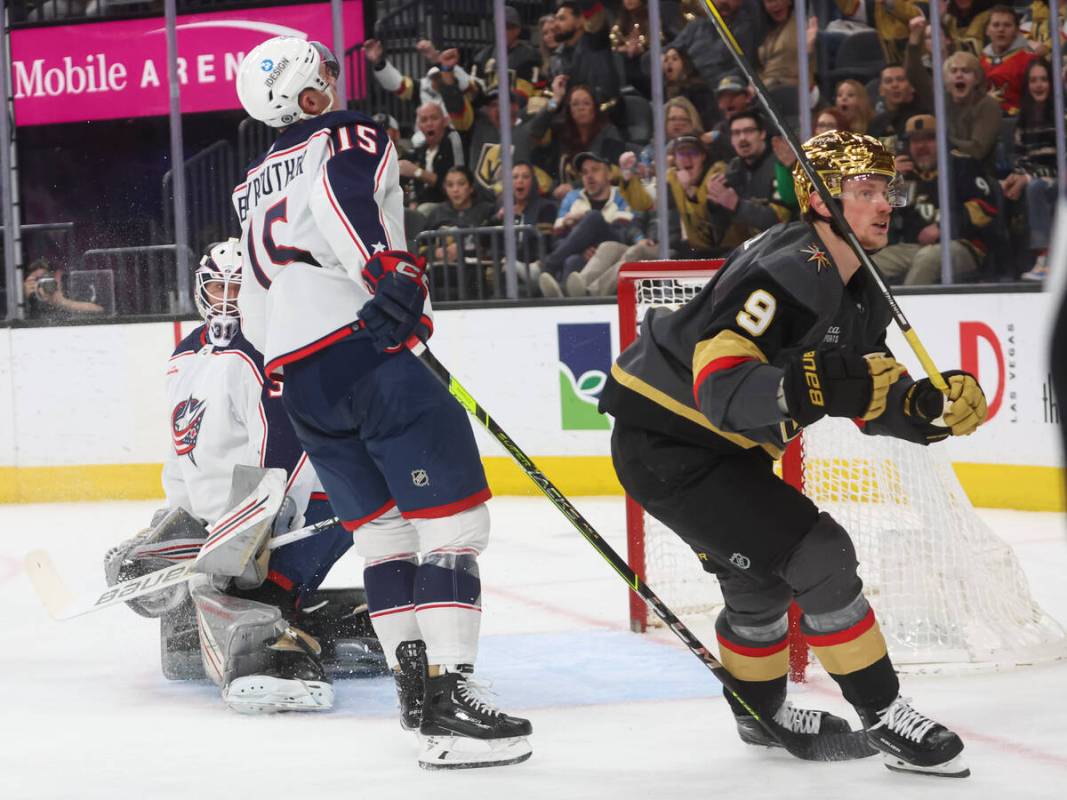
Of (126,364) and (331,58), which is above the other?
(331,58)

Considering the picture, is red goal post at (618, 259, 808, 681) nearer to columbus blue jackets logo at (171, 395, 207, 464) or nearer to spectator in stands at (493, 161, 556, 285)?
columbus blue jackets logo at (171, 395, 207, 464)

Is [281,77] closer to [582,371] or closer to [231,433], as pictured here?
[231,433]

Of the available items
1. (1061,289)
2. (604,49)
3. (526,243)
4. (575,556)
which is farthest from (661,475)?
(604,49)

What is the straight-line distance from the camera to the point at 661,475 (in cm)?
239

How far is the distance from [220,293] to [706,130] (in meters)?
3.78

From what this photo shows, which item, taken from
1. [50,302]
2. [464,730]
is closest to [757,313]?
[464,730]

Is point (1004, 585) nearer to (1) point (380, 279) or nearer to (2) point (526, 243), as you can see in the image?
(1) point (380, 279)

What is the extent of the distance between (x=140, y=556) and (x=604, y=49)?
177 inches

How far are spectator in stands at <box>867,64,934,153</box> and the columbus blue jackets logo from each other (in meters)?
3.67

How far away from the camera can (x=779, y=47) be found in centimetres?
656

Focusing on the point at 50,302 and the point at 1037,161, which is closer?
the point at 1037,161

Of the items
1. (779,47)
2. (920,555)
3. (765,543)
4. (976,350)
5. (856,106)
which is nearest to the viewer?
(765,543)

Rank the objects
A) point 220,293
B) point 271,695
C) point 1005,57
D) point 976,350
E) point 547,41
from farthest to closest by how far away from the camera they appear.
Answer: point 547,41 < point 1005,57 < point 976,350 < point 220,293 < point 271,695

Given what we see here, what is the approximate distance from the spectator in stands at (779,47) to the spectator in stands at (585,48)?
818 millimetres
